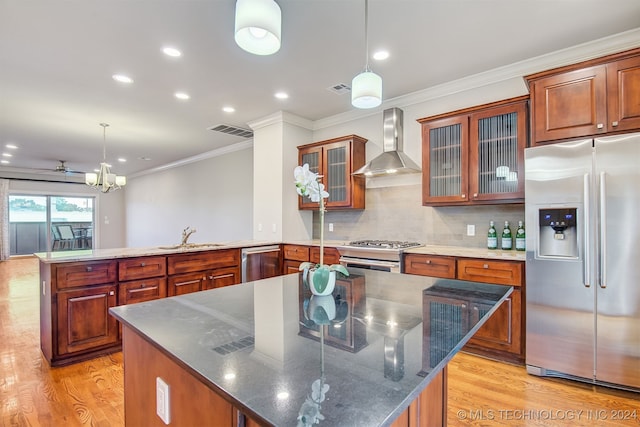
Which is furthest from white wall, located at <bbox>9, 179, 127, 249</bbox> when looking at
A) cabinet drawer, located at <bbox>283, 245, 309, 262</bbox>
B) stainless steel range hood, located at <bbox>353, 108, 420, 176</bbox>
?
stainless steel range hood, located at <bbox>353, 108, 420, 176</bbox>

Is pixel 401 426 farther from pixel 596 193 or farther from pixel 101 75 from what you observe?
pixel 101 75

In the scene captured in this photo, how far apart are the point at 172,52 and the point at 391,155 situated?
245 cm

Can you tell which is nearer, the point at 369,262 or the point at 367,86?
the point at 367,86

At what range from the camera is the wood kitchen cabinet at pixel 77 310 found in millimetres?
2646

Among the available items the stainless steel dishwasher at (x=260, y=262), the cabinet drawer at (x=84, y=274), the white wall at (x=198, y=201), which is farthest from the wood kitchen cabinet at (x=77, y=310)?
the white wall at (x=198, y=201)

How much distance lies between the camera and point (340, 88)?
363 cm

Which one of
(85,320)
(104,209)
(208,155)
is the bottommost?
(85,320)

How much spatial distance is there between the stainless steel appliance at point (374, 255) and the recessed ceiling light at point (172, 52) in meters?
2.51

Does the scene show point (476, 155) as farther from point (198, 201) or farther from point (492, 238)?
point (198, 201)

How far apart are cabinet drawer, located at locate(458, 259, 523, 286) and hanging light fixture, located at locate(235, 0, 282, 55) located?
239cm

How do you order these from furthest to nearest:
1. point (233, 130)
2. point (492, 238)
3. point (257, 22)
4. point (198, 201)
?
point (198, 201) → point (233, 130) → point (492, 238) → point (257, 22)

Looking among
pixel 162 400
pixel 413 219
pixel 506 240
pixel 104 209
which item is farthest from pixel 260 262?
pixel 104 209

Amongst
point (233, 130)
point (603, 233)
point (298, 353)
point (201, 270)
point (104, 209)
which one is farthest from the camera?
point (104, 209)

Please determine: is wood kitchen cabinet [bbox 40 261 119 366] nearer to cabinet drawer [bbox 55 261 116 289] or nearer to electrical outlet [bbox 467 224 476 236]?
cabinet drawer [bbox 55 261 116 289]
